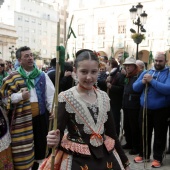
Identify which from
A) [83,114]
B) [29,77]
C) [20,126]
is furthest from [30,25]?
[83,114]

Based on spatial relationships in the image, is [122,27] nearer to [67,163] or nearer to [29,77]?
[29,77]

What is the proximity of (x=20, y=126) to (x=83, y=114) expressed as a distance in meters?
1.78

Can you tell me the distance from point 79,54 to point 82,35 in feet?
119

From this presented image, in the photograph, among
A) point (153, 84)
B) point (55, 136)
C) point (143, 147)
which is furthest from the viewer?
point (143, 147)

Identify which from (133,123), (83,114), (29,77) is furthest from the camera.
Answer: (133,123)

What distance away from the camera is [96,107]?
2.33m

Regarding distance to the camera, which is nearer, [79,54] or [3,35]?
[79,54]

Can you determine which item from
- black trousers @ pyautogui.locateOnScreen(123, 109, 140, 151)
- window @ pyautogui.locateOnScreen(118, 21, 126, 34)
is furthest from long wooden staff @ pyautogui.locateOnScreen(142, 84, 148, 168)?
window @ pyautogui.locateOnScreen(118, 21, 126, 34)

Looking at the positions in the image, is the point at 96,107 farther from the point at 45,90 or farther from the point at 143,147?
the point at 143,147

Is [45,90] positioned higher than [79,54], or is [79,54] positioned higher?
[79,54]

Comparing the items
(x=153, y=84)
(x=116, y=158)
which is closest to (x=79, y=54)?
(x=116, y=158)

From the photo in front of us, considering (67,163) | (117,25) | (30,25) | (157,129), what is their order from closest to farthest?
(67,163), (157,129), (117,25), (30,25)

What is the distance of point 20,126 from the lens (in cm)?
377

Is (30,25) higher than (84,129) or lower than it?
higher
